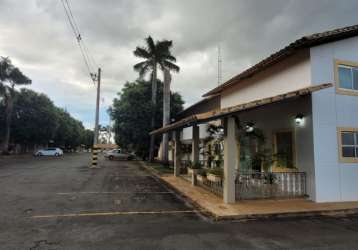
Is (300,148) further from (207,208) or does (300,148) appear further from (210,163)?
(210,163)

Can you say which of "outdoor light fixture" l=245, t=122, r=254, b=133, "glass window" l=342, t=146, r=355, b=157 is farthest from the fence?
"glass window" l=342, t=146, r=355, b=157

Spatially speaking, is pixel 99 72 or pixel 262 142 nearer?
pixel 262 142

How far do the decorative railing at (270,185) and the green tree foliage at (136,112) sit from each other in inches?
770

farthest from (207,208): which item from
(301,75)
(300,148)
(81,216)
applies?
(301,75)

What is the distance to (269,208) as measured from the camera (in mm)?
8023

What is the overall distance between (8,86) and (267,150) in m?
41.3

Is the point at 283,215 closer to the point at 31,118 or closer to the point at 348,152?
the point at 348,152

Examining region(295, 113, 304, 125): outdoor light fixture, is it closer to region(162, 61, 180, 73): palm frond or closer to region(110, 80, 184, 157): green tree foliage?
region(110, 80, 184, 157): green tree foliage

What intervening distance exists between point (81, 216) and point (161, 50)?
24.3 metres

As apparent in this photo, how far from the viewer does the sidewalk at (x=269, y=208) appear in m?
7.36

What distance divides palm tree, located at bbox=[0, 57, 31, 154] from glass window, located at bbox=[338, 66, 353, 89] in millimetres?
41584

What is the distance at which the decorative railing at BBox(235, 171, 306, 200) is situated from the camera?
30.2 ft

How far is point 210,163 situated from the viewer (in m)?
15.2

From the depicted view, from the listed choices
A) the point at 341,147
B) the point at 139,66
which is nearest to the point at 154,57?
the point at 139,66
